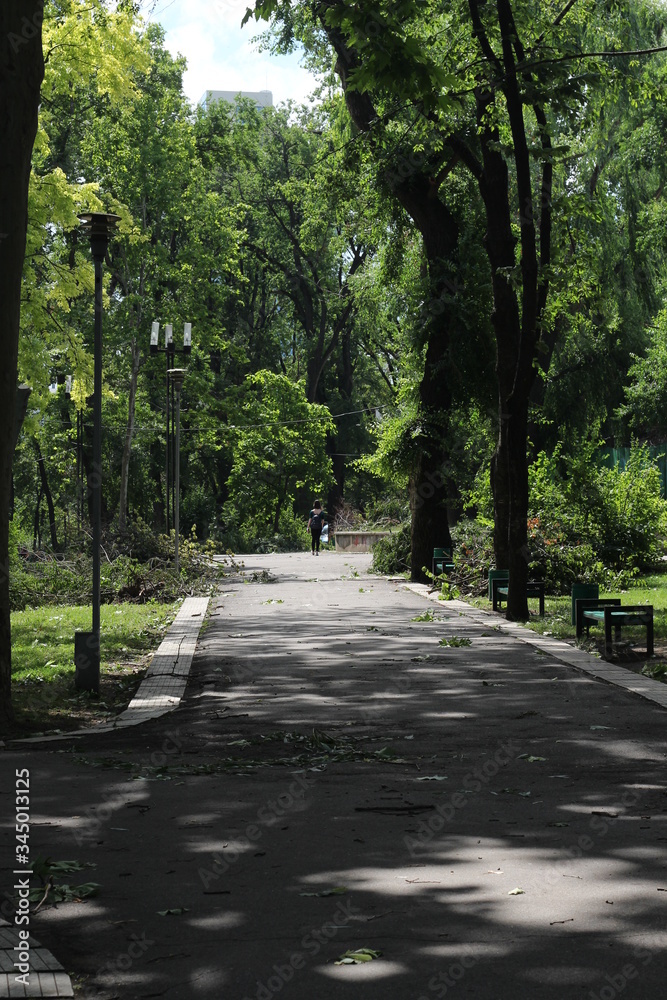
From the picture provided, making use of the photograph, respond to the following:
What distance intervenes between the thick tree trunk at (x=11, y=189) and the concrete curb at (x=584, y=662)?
210 inches

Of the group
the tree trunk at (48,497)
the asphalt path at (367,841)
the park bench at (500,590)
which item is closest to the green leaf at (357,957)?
the asphalt path at (367,841)

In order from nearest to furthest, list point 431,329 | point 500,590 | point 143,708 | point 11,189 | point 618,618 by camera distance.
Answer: point 11,189 < point 143,708 < point 618,618 < point 500,590 < point 431,329

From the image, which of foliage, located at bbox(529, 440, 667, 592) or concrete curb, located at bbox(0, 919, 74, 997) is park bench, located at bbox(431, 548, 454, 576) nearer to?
foliage, located at bbox(529, 440, 667, 592)

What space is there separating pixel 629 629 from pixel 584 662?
2771 mm

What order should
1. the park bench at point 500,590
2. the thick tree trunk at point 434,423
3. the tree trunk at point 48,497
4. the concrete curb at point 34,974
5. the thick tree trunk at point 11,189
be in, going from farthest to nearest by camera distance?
the tree trunk at point 48,497 → the thick tree trunk at point 434,423 → the park bench at point 500,590 → the thick tree trunk at point 11,189 → the concrete curb at point 34,974

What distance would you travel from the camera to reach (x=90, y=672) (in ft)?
37.0

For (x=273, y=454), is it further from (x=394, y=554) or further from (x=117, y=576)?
(x=117, y=576)

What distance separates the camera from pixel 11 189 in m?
9.25

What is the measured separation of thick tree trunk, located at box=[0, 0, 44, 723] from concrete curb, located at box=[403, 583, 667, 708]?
5.33 meters

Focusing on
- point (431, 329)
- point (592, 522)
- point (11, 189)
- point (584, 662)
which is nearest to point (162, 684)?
point (584, 662)

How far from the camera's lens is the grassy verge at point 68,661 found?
1009 centimetres

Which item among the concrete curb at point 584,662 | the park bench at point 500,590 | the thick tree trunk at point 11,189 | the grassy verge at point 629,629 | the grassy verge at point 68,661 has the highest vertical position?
the thick tree trunk at point 11,189

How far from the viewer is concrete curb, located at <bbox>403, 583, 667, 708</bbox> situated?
34.5 feet

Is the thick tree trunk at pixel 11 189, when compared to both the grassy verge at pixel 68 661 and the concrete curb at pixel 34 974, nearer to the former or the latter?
the grassy verge at pixel 68 661
